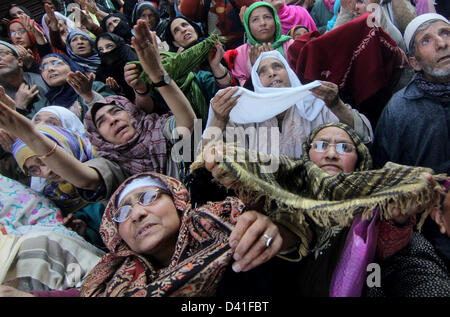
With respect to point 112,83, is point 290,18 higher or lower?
higher

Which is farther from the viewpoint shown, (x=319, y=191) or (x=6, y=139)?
(x=6, y=139)

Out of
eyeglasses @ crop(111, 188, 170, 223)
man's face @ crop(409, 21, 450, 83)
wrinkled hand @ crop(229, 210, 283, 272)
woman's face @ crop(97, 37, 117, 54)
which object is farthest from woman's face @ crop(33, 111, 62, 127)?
man's face @ crop(409, 21, 450, 83)

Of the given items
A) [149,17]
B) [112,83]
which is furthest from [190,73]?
[149,17]

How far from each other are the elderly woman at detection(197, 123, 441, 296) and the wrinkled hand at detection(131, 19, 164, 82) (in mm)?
1191

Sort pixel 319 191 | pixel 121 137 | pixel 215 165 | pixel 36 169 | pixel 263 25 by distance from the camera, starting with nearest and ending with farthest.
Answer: pixel 215 165, pixel 319 191, pixel 36 169, pixel 121 137, pixel 263 25

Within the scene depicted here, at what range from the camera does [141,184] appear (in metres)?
1.76

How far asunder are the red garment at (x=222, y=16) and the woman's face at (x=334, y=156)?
2.21 meters

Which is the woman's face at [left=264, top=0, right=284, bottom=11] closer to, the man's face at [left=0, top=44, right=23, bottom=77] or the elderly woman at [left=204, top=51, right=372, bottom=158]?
the elderly woman at [left=204, top=51, right=372, bottom=158]

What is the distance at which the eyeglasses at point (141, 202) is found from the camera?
1628 millimetres

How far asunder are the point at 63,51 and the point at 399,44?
397 centimetres

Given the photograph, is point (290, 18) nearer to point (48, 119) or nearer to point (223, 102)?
point (223, 102)

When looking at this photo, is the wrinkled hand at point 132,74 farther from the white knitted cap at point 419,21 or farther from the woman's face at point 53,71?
the white knitted cap at point 419,21

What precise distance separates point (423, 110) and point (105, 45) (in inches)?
110

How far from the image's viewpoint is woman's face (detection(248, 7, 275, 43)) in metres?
2.77
